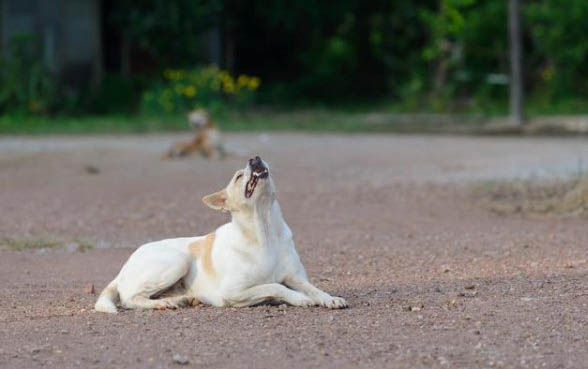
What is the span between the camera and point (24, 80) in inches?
990

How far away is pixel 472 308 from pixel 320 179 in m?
7.95

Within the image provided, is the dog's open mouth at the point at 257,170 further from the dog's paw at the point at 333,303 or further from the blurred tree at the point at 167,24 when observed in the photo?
the blurred tree at the point at 167,24

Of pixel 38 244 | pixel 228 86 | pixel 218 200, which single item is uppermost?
pixel 218 200

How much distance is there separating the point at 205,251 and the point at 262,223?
468 mm

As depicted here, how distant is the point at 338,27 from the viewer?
3038 centimetres

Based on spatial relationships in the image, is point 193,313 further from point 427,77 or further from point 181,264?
point 427,77

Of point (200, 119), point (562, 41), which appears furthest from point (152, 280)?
point (562, 41)

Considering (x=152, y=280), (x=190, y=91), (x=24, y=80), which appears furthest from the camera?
(x=190, y=91)

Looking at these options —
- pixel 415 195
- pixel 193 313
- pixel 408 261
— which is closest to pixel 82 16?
pixel 415 195

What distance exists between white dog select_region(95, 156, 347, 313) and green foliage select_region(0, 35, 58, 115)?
18.1 m

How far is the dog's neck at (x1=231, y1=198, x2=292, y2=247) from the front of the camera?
7219 mm

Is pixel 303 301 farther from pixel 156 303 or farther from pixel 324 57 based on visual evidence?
pixel 324 57

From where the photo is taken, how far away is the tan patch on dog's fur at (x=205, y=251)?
7.41 m

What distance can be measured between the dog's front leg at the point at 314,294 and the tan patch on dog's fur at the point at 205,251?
1.52 ft
